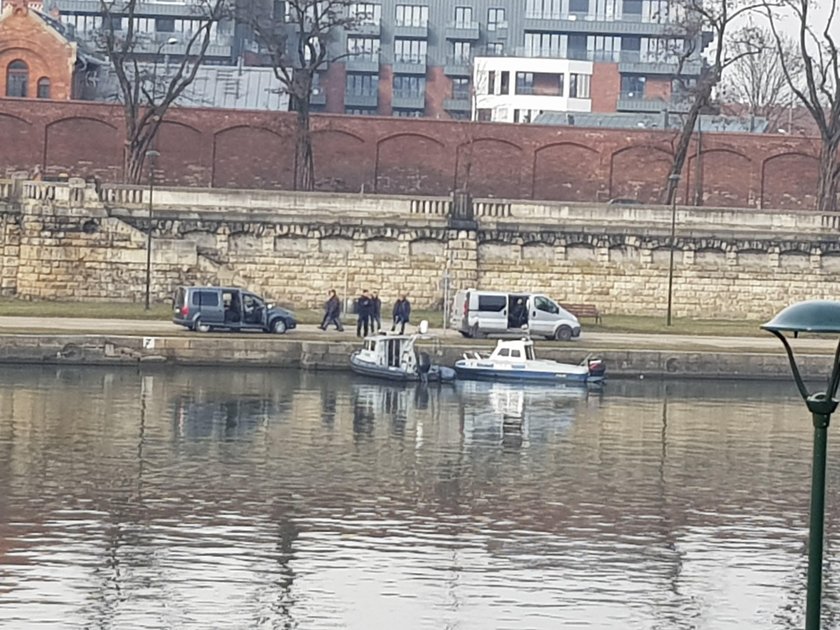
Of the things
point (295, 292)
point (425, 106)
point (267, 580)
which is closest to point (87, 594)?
point (267, 580)

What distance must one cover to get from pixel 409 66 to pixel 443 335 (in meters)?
64.5

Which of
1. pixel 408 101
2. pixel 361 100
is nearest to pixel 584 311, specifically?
pixel 361 100

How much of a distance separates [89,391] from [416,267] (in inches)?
866

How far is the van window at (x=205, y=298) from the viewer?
52625mm

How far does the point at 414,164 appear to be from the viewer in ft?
246

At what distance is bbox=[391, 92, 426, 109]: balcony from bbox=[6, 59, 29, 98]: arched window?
120 feet

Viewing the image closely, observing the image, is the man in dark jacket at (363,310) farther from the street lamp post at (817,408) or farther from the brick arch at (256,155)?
the street lamp post at (817,408)

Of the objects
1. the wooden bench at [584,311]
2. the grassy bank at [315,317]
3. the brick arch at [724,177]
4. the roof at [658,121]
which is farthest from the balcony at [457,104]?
the grassy bank at [315,317]

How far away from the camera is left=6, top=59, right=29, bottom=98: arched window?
8488cm

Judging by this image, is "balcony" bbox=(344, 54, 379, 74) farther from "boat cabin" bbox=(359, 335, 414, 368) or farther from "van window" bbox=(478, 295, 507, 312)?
"boat cabin" bbox=(359, 335, 414, 368)

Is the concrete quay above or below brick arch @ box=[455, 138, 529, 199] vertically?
below

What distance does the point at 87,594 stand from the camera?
67.3 feet

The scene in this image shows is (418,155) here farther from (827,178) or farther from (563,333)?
(563,333)

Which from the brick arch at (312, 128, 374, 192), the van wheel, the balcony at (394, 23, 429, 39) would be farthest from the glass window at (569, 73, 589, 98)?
the van wheel
